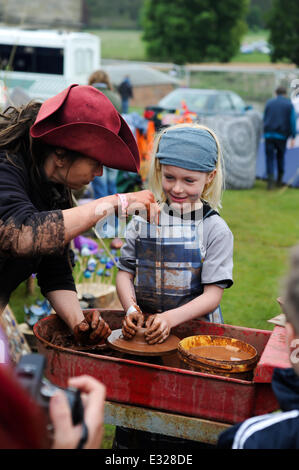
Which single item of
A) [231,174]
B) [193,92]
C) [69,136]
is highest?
[69,136]

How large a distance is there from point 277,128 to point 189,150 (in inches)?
342

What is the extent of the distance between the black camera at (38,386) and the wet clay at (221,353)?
1006 mm

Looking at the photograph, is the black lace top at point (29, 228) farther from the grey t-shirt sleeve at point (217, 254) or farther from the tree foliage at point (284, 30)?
the tree foliage at point (284, 30)

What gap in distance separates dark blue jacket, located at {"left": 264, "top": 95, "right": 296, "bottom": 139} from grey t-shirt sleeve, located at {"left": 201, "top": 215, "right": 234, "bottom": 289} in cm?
865

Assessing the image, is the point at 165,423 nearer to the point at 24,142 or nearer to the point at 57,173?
the point at 57,173

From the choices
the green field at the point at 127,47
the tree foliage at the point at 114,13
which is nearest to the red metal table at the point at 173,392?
the green field at the point at 127,47

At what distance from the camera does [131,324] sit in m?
2.09

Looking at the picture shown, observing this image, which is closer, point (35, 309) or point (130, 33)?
point (35, 309)

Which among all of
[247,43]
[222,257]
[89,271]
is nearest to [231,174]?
[89,271]

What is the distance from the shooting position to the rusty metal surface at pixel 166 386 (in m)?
1.80
